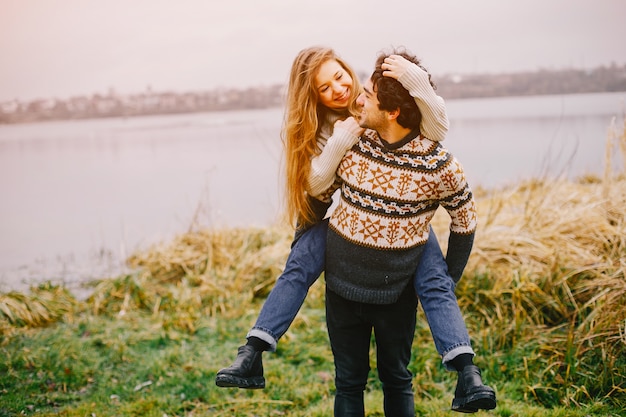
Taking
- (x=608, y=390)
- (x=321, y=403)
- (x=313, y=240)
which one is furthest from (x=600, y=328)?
(x=313, y=240)

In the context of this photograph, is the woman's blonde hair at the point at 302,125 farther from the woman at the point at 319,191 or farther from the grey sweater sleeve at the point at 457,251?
the grey sweater sleeve at the point at 457,251

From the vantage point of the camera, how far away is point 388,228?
93.1 inches

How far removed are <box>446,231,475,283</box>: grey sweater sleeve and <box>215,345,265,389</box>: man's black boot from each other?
36.4 inches

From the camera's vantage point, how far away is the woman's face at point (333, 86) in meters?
2.58

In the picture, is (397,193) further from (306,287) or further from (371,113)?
(306,287)

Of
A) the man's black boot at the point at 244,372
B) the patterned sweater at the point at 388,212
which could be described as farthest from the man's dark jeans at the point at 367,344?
the man's black boot at the point at 244,372

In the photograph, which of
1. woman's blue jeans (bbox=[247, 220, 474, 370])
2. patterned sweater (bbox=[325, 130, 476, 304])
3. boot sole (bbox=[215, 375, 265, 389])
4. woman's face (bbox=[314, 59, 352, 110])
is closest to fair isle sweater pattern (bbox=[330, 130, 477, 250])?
patterned sweater (bbox=[325, 130, 476, 304])

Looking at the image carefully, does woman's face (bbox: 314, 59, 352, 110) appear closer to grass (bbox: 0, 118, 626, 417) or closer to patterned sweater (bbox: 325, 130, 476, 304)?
patterned sweater (bbox: 325, 130, 476, 304)

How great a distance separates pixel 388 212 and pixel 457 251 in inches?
15.7

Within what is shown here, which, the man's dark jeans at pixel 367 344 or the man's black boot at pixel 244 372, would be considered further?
the man's dark jeans at pixel 367 344

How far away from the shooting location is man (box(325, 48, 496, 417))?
2.29 meters

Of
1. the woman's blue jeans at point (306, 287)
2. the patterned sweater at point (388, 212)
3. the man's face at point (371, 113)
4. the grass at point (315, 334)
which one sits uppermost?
the man's face at point (371, 113)

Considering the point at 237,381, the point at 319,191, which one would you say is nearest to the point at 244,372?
the point at 237,381

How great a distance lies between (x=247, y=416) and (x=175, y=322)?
1518 millimetres
